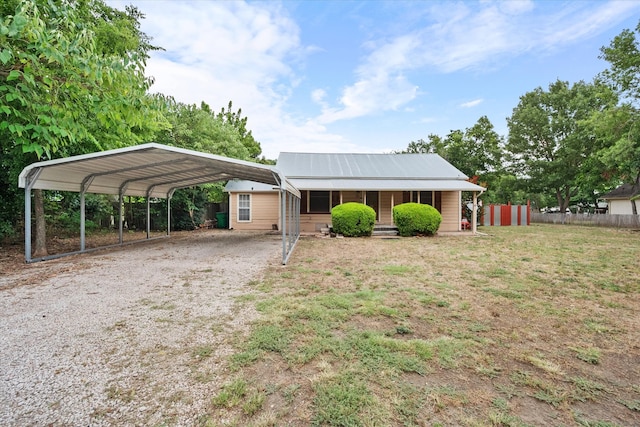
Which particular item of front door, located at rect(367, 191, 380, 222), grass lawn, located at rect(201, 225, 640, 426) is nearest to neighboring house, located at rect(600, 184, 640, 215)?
front door, located at rect(367, 191, 380, 222)

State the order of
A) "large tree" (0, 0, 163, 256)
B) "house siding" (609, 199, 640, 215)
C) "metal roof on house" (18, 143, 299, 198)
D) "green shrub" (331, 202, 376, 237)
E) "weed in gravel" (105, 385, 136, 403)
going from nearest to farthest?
"weed in gravel" (105, 385, 136, 403), "large tree" (0, 0, 163, 256), "metal roof on house" (18, 143, 299, 198), "green shrub" (331, 202, 376, 237), "house siding" (609, 199, 640, 215)

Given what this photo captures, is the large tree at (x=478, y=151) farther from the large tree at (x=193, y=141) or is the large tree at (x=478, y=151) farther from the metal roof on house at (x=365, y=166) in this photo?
the large tree at (x=193, y=141)

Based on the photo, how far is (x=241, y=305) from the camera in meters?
4.25

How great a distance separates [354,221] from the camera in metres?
12.6

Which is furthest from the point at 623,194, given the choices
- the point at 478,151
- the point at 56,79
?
the point at 56,79

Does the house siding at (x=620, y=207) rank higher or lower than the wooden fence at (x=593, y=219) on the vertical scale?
higher

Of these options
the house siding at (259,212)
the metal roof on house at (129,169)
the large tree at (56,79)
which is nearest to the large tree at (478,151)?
the house siding at (259,212)

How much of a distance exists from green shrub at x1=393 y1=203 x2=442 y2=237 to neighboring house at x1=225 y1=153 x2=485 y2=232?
1.32 metres

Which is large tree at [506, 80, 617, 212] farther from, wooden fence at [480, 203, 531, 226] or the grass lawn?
the grass lawn

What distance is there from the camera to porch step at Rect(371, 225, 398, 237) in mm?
13438

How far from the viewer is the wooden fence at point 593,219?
1928 cm

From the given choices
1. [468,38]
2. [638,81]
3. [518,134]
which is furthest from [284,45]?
[518,134]

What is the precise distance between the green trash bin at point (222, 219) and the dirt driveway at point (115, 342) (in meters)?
11.8

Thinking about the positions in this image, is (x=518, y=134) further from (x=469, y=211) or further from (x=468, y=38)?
(x=468, y=38)
